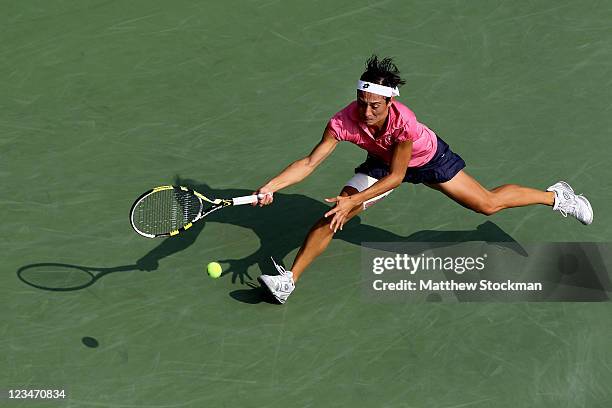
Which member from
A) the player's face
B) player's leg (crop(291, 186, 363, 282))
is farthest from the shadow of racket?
the player's face

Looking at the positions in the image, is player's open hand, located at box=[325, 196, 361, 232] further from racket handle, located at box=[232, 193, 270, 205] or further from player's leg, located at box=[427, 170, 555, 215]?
player's leg, located at box=[427, 170, 555, 215]

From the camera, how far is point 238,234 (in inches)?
380

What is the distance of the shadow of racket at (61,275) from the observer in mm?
9164

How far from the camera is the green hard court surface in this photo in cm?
863

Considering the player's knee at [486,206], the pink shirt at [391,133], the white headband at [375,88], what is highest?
the white headband at [375,88]

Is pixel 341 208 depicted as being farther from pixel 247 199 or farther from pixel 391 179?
pixel 247 199

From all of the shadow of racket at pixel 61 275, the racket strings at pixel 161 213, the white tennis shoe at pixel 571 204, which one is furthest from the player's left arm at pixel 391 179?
the shadow of racket at pixel 61 275

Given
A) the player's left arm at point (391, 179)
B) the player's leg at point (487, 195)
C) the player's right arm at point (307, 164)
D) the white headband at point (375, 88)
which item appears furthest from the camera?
the player's leg at point (487, 195)

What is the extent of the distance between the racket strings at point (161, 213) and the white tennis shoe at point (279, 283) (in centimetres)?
75

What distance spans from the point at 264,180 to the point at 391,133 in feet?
6.43

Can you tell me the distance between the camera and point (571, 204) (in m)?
9.46

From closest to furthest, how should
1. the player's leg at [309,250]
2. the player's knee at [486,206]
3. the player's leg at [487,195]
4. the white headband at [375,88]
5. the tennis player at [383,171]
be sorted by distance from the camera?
1. the white headband at [375,88]
2. the tennis player at [383,171]
3. the player's leg at [309,250]
4. the player's leg at [487,195]
5. the player's knee at [486,206]

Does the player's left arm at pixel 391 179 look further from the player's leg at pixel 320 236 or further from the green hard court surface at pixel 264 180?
the green hard court surface at pixel 264 180

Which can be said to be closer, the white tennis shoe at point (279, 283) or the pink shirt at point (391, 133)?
the pink shirt at point (391, 133)
